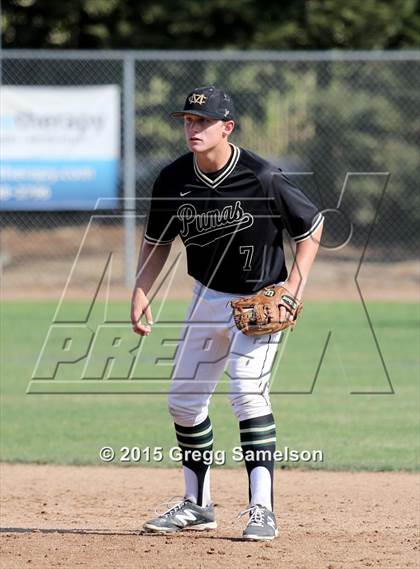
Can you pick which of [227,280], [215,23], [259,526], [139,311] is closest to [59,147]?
[215,23]

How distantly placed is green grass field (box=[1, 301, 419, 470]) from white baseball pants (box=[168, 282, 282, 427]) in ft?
7.29

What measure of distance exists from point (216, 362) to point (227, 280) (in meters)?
0.42

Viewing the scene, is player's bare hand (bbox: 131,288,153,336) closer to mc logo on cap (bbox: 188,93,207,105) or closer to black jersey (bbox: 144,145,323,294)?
black jersey (bbox: 144,145,323,294)

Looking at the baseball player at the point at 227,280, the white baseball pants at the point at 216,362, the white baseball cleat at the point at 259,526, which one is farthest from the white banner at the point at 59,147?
the white baseball cleat at the point at 259,526

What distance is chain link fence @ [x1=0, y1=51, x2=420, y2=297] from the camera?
18.9m

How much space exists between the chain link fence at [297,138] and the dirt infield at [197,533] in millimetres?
11428

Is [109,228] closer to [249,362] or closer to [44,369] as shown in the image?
[44,369]

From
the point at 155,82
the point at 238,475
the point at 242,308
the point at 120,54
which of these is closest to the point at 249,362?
the point at 242,308

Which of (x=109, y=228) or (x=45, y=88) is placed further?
(x=109, y=228)

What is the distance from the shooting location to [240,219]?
17.8 ft

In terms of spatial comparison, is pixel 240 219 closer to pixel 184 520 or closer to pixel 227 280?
pixel 227 280

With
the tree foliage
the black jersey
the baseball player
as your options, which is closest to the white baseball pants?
the baseball player

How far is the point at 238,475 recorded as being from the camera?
290 inches

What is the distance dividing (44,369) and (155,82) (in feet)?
33.6
